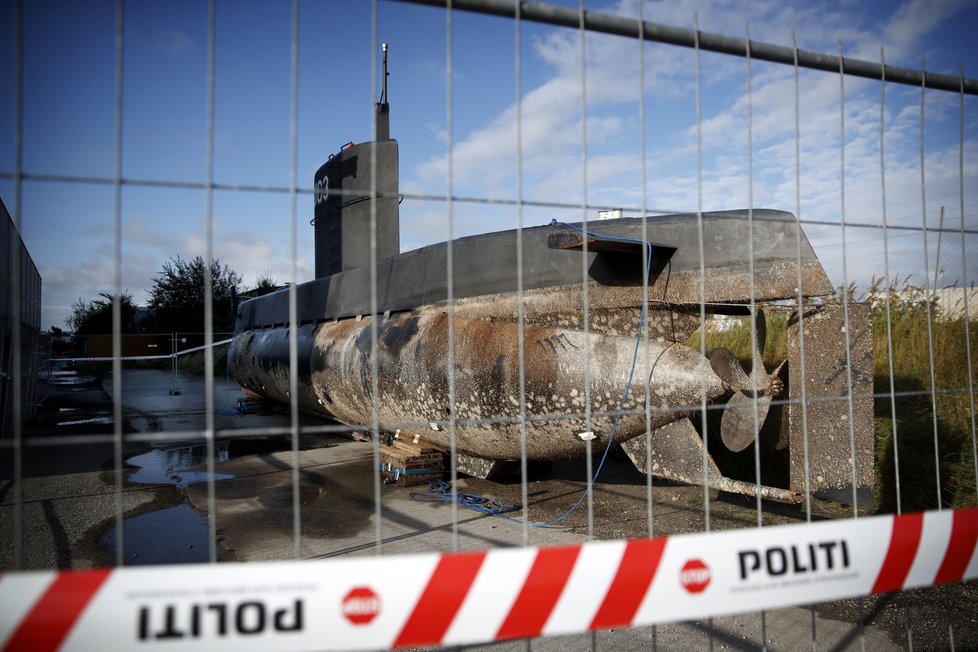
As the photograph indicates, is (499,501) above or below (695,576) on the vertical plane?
below

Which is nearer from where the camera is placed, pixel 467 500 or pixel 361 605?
pixel 361 605

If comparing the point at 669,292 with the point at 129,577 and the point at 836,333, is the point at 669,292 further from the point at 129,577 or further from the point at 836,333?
the point at 129,577

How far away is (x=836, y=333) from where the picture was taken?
4.16 meters

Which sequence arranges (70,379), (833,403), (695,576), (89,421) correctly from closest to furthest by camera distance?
(695,576)
(833,403)
(89,421)
(70,379)

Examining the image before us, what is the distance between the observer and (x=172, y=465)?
7.89m

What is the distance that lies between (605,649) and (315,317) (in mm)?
7167

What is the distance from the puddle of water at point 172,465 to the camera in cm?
701

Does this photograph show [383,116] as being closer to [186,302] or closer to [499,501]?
[499,501]

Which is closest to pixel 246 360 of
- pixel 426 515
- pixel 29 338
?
pixel 29 338

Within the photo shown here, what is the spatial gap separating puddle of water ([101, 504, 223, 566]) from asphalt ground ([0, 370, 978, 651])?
1.2 inches

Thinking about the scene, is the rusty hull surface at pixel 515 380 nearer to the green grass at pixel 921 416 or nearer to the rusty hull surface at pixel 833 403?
the rusty hull surface at pixel 833 403

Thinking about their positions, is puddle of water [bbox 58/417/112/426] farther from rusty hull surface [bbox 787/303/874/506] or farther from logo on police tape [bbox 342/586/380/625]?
logo on police tape [bbox 342/586/380/625]

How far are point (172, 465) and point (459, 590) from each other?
733 centimetres

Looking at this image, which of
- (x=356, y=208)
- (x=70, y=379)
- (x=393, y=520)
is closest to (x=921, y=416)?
(x=393, y=520)
